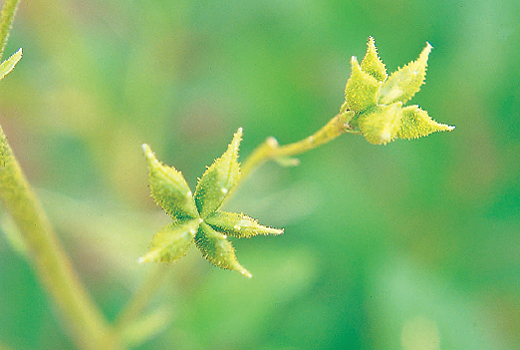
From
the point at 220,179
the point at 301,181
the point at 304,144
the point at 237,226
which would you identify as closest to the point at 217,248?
the point at 237,226

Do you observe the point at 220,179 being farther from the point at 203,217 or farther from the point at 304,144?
the point at 304,144

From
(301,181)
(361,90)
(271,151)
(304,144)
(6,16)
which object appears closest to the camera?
(6,16)

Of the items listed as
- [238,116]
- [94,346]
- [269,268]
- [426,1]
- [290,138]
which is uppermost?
[426,1]

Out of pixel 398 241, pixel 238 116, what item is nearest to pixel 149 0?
pixel 238 116

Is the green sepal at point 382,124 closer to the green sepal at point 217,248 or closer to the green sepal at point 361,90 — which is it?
the green sepal at point 361,90

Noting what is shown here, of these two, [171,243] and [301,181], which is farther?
[301,181]

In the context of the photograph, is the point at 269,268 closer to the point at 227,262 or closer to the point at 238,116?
the point at 238,116

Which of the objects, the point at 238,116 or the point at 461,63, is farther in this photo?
the point at 238,116
